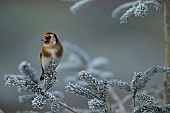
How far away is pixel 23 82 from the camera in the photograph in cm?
83

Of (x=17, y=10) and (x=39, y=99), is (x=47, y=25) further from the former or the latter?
(x=39, y=99)

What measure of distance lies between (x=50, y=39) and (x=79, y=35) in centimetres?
345

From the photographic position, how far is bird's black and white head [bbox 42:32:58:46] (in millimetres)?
1245

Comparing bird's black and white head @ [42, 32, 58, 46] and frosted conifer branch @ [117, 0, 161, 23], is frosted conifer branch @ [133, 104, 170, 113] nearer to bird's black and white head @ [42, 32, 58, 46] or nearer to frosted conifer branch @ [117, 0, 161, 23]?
frosted conifer branch @ [117, 0, 161, 23]

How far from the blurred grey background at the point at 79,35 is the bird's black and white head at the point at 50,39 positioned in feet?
7.74

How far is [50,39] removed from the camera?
4.12 ft

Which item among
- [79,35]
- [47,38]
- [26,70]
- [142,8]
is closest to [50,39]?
[47,38]

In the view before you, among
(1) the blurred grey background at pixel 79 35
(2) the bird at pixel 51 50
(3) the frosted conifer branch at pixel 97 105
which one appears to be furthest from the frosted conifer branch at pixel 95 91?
(1) the blurred grey background at pixel 79 35

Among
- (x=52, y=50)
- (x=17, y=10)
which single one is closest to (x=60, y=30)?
(x=17, y=10)

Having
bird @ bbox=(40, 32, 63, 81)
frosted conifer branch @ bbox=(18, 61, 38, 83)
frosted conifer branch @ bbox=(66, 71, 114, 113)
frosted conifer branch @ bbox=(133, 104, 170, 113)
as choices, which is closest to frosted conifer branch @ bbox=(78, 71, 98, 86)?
frosted conifer branch @ bbox=(66, 71, 114, 113)

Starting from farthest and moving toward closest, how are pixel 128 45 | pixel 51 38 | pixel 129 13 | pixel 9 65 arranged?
pixel 128 45
pixel 9 65
pixel 51 38
pixel 129 13

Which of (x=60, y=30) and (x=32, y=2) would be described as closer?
(x=60, y=30)

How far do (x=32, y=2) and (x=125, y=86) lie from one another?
15.7ft

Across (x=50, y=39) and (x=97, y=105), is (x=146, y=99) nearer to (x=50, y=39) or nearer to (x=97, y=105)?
(x=97, y=105)
